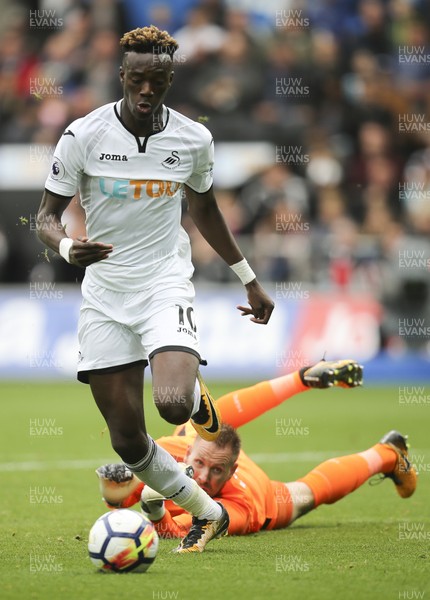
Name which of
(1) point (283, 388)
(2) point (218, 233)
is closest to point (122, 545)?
(2) point (218, 233)

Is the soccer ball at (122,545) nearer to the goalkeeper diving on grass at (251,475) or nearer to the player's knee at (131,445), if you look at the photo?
the player's knee at (131,445)

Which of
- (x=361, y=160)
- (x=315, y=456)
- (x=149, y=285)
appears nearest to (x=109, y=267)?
(x=149, y=285)

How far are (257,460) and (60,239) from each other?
4.78 metres

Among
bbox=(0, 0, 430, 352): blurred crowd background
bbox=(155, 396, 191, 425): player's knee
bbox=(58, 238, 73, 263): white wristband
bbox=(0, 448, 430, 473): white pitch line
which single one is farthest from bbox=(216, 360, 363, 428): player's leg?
bbox=(0, 0, 430, 352): blurred crowd background

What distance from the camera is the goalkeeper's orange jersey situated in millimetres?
6566

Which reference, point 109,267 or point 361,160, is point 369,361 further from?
point 109,267

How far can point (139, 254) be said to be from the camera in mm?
5902

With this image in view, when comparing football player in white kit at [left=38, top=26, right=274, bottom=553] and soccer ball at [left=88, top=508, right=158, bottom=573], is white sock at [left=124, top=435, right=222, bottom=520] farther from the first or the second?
soccer ball at [left=88, top=508, right=158, bottom=573]

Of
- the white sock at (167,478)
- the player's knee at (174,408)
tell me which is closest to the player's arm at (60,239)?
the player's knee at (174,408)

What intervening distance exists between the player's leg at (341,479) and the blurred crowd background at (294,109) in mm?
→ 8225

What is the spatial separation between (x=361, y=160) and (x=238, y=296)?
3686 millimetres

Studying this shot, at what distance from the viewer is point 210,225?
6281mm

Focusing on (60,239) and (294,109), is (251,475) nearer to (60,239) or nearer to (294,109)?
(60,239)

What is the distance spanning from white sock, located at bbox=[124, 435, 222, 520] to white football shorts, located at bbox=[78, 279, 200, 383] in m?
0.47
